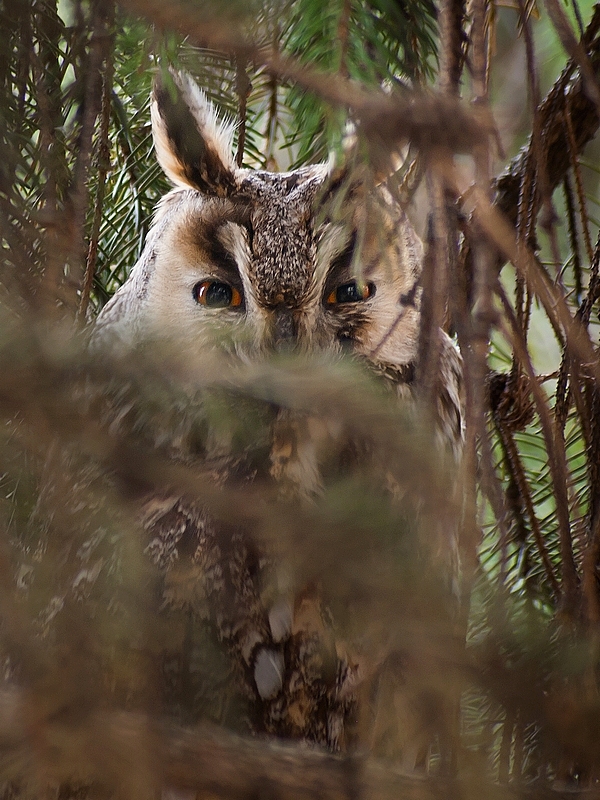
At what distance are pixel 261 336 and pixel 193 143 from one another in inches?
15.3

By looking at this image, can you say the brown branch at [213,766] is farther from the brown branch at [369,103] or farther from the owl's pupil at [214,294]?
the owl's pupil at [214,294]

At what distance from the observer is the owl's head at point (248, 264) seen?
4.52ft

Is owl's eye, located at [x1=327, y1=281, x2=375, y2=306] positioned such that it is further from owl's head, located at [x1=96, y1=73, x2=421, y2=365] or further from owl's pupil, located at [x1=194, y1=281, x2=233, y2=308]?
owl's pupil, located at [x1=194, y1=281, x2=233, y2=308]

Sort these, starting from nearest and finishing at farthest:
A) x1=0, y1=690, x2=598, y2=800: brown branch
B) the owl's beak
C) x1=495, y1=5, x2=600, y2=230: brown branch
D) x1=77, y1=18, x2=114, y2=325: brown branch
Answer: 1. x1=0, y1=690, x2=598, y2=800: brown branch
2. x1=77, y1=18, x2=114, y2=325: brown branch
3. x1=495, y1=5, x2=600, y2=230: brown branch
4. the owl's beak

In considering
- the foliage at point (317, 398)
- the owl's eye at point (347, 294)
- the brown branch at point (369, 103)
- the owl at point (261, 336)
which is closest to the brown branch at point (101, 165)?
the foliage at point (317, 398)

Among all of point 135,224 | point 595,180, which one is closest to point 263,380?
point 135,224

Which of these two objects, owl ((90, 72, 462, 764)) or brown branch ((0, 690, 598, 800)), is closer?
brown branch ((0, 690, 598, 800))

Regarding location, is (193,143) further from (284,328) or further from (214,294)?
(284,328)

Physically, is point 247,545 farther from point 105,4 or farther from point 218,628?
point 105,4

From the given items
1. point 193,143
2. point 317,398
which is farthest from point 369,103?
point 193,143

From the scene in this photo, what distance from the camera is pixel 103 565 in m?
1.15

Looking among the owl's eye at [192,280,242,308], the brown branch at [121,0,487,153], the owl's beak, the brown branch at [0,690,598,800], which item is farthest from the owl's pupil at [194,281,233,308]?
the brown branch at [0,690,598,800]

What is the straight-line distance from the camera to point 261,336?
4.50 ft

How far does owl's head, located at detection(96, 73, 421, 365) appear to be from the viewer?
4.52ft
